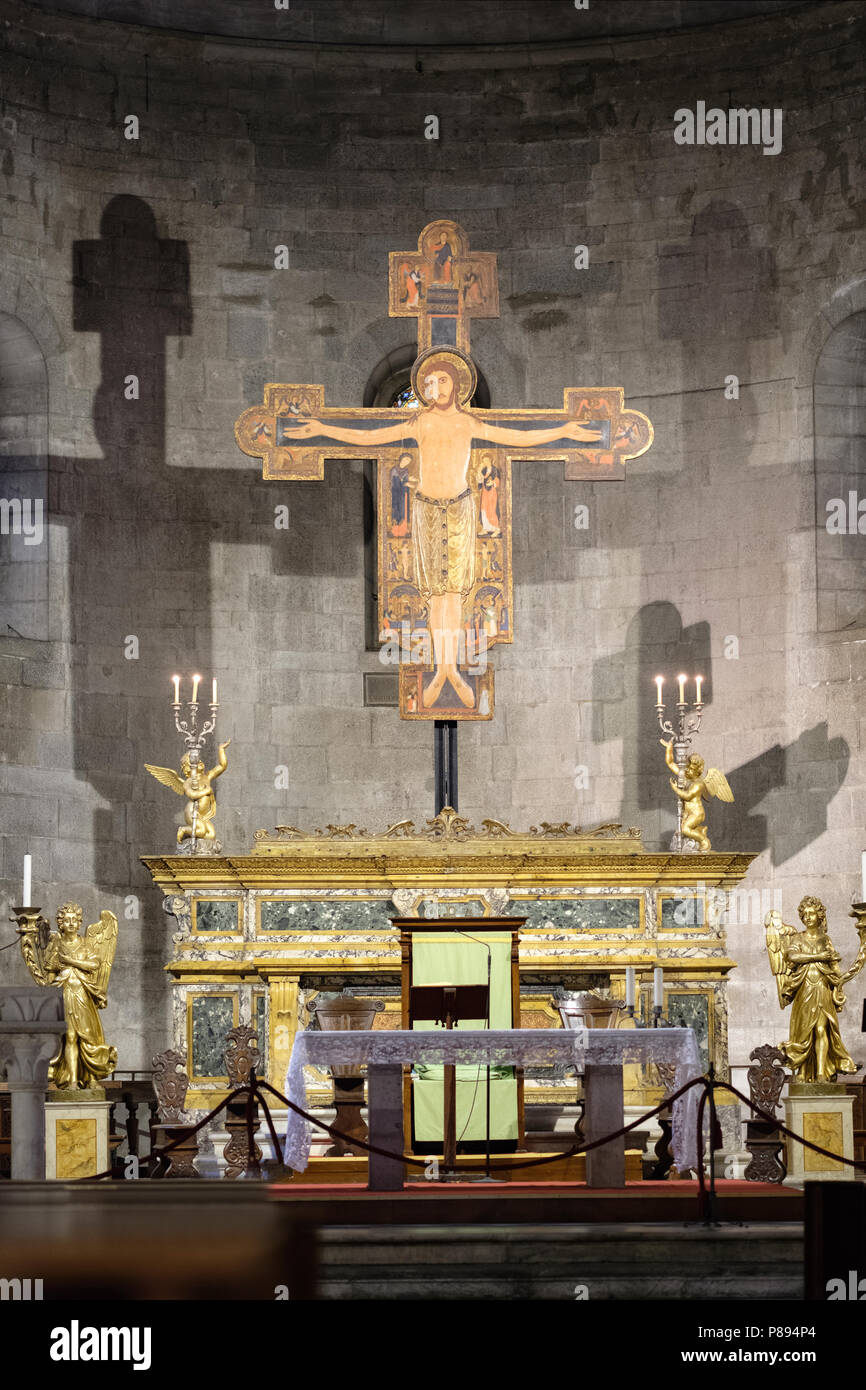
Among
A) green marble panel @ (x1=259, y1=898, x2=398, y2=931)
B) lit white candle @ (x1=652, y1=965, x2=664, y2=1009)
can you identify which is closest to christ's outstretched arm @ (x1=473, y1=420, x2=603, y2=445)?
green marble panel @ (x1=259, y1=898, x2=398, y2=931)

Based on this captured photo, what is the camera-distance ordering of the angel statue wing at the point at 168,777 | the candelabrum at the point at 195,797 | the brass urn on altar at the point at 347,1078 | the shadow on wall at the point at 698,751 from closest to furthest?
the brass urn on altar at the point at 347,1078 → the candelabrum at the point at 195,797 → the angel statue wing at the point at 168,777 → the shadow on wall at the point at 698,751

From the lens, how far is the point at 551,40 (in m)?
18.8

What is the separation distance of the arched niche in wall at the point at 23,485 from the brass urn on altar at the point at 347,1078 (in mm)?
5694

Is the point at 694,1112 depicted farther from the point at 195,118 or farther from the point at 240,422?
the point at 195,118

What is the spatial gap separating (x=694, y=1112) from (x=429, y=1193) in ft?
6.18

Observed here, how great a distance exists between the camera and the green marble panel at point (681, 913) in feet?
48.0

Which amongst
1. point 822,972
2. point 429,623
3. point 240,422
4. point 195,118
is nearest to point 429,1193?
point 822,972

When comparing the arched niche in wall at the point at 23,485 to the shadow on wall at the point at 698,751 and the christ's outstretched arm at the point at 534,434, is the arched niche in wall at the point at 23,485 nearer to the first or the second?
the christ's outstretched arm at the point at 534,434

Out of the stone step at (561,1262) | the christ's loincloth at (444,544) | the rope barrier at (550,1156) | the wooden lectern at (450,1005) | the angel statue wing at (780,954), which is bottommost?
the stone step at (561,1262)

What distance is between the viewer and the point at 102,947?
13.2 metres

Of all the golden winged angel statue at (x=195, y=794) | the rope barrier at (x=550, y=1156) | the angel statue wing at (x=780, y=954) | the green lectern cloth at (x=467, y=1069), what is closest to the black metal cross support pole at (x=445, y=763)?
the golden winged angel statue at (x=195, y=794)

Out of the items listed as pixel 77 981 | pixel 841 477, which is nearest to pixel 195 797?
pixel 77 981

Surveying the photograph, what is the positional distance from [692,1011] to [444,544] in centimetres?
409

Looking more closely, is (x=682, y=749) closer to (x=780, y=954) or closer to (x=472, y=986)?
(x=780, y=954)
